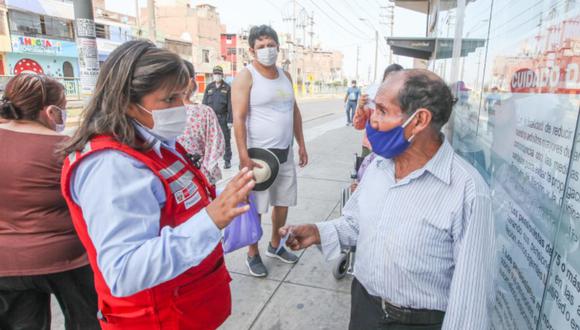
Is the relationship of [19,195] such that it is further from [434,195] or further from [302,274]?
[302,274]

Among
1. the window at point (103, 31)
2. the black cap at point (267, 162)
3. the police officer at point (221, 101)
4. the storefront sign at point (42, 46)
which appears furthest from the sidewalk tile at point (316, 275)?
the window at point (103, 31)

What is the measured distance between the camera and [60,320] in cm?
278

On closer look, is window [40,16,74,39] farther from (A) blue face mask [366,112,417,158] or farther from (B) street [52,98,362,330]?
(A) blue face mask [366,112,417,158]

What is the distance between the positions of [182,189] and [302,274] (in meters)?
2.31

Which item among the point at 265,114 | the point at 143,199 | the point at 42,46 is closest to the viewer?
the point at 143,199

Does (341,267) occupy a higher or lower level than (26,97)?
lower

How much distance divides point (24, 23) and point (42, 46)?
1711 millimetres

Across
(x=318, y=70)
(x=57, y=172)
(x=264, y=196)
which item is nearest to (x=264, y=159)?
(x=264, y=196)

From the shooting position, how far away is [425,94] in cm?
145

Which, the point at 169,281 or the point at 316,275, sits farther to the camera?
the point at 316,275

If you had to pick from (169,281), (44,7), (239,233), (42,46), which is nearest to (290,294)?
(239,233)


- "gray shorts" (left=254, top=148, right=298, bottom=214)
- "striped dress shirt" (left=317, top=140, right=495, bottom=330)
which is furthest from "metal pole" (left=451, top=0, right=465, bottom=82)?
"striped dress shirt" (left=317, top=140, right=495, bottom=330)

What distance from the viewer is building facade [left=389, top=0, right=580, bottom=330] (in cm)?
114

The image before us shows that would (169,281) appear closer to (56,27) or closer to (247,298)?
(247,298)
